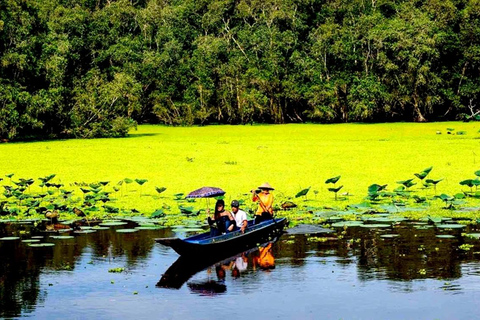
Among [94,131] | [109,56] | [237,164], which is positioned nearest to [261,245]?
[237,164]

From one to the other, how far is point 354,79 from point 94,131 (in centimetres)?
2214

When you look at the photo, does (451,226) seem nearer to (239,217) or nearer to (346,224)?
(346,224)

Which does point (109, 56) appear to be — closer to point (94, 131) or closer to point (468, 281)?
point (94, 131)

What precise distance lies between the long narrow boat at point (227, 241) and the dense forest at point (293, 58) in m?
37.2

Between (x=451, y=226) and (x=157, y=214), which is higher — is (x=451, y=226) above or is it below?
below

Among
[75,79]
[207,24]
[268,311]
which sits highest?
[207,24]

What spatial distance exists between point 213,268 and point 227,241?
0.92m

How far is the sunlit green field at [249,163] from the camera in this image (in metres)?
22.7

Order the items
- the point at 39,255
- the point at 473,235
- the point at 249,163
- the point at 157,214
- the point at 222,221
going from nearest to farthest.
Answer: the point at 39,255 → the point at 222,221 → the point at 473,235 → the point at 157,214 → the point at 249,163

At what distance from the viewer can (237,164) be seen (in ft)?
94.9

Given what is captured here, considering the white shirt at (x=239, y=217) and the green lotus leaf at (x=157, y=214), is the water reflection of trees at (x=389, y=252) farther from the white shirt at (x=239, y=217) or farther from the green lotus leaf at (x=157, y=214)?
the green lotus leaf at (x=157, y=214)

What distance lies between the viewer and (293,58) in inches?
2379

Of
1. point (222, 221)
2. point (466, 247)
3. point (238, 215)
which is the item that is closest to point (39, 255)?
point (222, 221)

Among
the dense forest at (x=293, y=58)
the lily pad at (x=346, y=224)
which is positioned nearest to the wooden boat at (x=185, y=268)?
the lily pad at (x=346, y=224)
